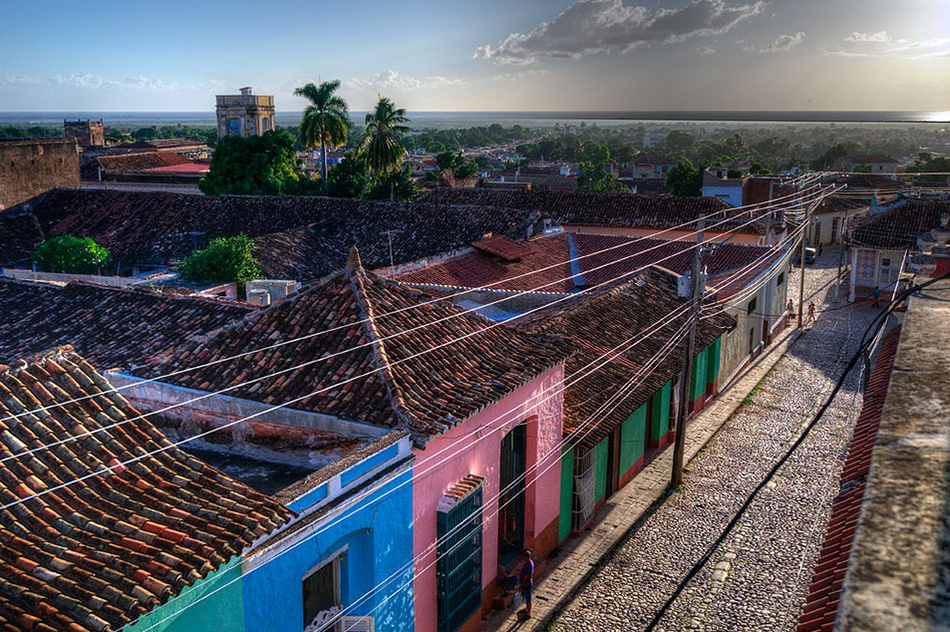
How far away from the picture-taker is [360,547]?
8.49 m

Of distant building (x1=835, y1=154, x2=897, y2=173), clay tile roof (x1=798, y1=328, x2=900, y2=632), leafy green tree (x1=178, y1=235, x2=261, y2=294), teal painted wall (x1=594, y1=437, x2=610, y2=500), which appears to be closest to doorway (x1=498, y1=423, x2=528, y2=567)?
teal painted wall (x1=594, y1=437, x2=610, y2=500)

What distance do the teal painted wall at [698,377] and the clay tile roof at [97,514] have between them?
1344 cm

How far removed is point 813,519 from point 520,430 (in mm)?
5593

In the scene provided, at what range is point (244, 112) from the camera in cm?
5338

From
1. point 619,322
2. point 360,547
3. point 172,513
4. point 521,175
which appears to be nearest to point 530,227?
point 619,322

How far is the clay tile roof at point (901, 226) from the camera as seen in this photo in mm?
31562

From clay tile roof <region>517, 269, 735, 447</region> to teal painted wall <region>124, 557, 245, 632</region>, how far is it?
666cm

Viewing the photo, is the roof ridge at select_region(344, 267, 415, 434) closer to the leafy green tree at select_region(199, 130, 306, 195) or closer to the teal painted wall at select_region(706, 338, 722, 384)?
the teal painted wall at select_region(706, 338, 722, 384)

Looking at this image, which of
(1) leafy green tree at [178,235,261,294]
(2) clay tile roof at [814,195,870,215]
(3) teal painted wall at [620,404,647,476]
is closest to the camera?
(3) teal painted wall at [620,404,647,476]

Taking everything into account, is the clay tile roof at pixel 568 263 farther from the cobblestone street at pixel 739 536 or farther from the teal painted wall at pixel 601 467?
the teal painted wall at pixel 601 467

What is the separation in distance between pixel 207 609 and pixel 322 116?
36593mm

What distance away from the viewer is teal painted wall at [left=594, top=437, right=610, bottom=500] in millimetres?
14078

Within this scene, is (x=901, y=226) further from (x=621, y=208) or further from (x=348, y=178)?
(x=348, y=178)

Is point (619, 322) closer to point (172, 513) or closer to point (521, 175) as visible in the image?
point (172, 513)
